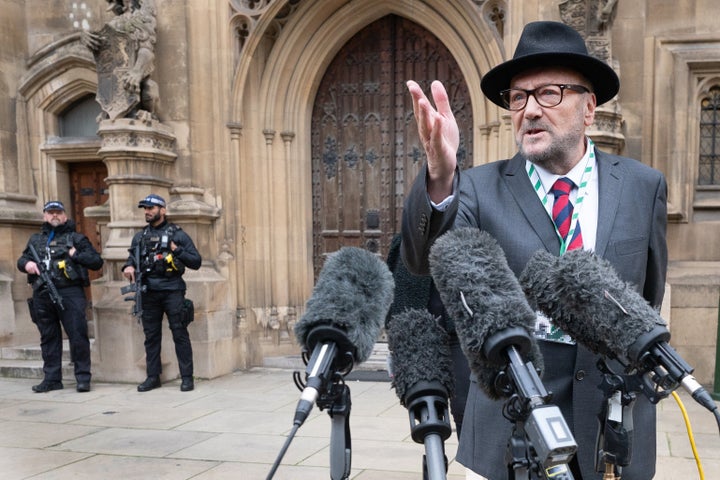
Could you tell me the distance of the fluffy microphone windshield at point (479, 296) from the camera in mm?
1201

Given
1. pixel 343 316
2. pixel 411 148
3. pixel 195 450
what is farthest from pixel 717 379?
pixel 343 316

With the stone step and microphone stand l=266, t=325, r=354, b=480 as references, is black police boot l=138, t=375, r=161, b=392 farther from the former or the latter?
microphone stand l=266, t=325, r=354, b=480

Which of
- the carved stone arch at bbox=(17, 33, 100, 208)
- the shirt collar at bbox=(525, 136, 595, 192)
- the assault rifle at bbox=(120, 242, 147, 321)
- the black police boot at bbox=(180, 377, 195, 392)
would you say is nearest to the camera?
the shirt collar at bbox=(525, 136, 595, 192)

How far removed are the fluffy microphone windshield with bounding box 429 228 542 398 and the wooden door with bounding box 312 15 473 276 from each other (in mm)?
6500

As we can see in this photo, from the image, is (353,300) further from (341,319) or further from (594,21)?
(594,21)

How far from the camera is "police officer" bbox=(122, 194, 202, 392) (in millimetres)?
6496

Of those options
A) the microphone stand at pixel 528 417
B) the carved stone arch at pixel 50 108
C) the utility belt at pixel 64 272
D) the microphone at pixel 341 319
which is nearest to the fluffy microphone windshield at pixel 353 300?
the microphone at pixel 341 319

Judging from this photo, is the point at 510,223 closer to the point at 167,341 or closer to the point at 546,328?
the point at 546,328

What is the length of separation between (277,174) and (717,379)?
5.56m

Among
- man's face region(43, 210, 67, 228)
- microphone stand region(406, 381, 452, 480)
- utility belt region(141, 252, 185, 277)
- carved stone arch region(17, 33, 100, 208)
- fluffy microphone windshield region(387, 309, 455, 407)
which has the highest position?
carved stone arch region(17, 33, 100, 208)

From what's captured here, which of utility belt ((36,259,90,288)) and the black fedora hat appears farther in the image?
utility belt ((36,259,90,288))

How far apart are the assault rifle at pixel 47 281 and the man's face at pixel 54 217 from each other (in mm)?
378

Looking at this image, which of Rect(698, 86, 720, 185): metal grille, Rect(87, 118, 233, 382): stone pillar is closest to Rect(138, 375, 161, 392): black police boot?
Rect(87, 118, 233, 382): stone pillar

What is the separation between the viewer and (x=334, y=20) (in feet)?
25.6
